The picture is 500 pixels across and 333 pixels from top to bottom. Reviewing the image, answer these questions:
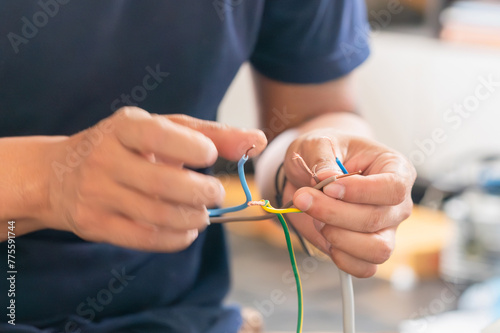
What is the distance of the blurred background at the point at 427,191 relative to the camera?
183 centimetres

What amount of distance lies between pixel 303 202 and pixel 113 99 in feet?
0.99

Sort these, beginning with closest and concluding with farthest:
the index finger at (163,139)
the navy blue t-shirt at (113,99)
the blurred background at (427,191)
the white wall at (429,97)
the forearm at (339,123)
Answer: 1. the index finger at (163,139)
2. the navy blue t-shirt at (113,99)
3. the forearm at (339,123)
4. the blurred background at (427,191)
5. the white wall at (429,97)

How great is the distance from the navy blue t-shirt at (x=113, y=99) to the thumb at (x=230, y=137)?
0.80ft

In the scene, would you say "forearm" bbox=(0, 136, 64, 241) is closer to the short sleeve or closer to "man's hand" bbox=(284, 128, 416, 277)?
"man's hand" bbox=(284, 128, 416, 277)

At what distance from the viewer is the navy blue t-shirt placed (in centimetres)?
71

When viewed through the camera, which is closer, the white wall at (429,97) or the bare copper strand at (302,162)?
the bare copper strand at (302,162)

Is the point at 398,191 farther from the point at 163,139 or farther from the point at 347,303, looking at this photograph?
the point at 163,139

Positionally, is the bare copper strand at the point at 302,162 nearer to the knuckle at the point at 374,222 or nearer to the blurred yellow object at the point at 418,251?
the knuckle at the point at 374,222

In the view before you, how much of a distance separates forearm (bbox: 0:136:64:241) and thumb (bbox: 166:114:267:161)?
129 mm

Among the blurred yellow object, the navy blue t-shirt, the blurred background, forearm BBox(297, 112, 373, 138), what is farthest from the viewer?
the blurred yellow object

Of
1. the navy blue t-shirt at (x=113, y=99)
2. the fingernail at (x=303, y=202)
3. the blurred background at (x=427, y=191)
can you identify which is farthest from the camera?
the blurred background at (x=427, y=191)

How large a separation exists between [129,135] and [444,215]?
1.92 metres

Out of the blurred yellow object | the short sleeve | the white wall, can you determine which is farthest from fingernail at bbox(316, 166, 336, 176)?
the white wall

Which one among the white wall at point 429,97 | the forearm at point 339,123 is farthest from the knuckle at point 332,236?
the white wall at point 429,97
